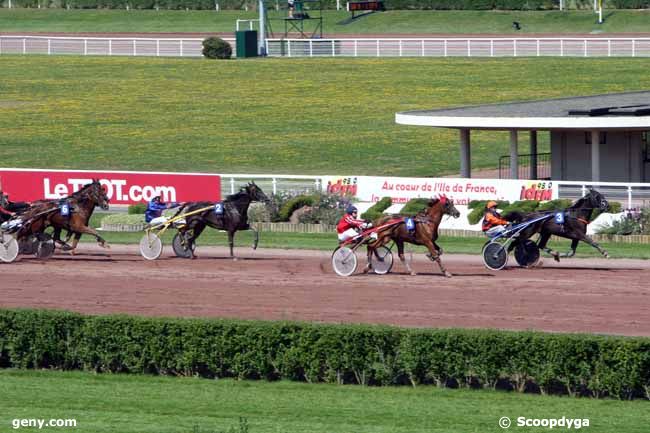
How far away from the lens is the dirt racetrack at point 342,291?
57.4 feet

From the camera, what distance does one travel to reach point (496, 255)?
20969 mm

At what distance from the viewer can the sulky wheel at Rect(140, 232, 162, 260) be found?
23.1 m

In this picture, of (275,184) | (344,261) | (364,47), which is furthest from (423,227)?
(364,47)

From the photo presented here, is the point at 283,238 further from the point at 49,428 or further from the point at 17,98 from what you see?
the point at 17,98

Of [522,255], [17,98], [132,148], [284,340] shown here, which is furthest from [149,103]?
[284,340]

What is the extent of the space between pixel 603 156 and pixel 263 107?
20815 mm

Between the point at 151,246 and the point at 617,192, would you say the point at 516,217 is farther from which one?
the point at 151,246

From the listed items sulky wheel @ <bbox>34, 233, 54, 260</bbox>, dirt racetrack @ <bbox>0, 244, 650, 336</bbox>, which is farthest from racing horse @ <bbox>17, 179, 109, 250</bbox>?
dirt racetrack @ <bbox>0, 244, 650, 336</bbox>

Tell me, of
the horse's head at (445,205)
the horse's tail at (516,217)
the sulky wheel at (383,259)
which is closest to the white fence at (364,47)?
the horse's tail at (516,217)

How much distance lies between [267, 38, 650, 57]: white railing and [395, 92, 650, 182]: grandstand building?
24.7 m

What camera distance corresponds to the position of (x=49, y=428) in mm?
12391

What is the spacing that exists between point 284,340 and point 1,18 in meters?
64.1

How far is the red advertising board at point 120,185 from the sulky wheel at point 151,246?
5594 mm

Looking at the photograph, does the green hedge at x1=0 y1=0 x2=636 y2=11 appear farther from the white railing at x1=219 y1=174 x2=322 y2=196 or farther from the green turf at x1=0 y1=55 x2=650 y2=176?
the white railing at x1=219 y1=174 x2=322 y2=196
